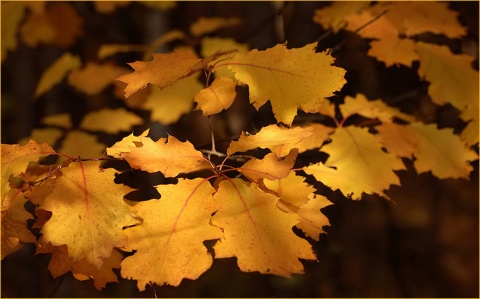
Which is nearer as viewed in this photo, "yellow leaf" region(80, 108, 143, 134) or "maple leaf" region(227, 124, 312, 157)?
"maple leaf" region(227, 124, 312, 157)

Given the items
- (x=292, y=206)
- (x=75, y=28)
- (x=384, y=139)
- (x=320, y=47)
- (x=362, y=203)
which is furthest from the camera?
(x=362, y=203)

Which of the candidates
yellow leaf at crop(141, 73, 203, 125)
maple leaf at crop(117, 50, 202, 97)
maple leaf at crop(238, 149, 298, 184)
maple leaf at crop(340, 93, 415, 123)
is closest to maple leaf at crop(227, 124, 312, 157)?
maple leaf at crop(238, 149, 298, 184)

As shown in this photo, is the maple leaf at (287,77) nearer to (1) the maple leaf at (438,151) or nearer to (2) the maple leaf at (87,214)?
(2) the maple leaf at (87,214)

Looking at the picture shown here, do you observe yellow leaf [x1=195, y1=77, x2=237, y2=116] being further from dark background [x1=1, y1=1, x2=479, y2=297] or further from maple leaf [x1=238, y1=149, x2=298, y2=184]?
dark background [x1=1, y1=1, x2=479, y2=297]

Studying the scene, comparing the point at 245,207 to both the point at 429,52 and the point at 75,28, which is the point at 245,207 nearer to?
the point at 429,52

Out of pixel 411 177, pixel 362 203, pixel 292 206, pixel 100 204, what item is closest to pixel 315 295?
pixel 362 203

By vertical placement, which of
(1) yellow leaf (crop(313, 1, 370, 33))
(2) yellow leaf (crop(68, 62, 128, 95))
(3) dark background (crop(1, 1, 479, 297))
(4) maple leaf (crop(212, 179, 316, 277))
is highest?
(1) yellow leaf (crop(313, 1, 370, 33))

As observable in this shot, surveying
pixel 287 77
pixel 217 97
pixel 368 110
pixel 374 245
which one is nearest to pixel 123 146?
pixel 217 97
